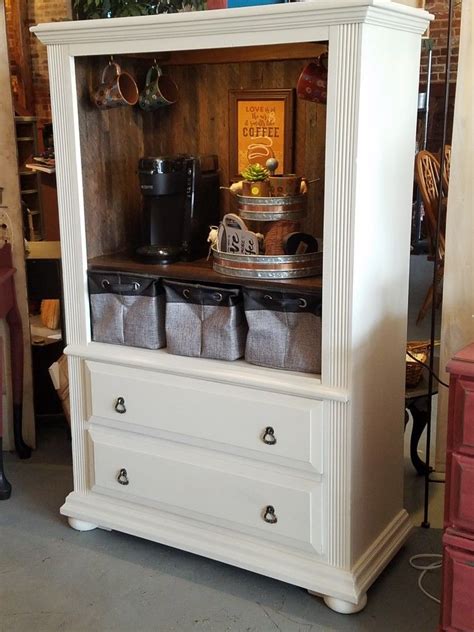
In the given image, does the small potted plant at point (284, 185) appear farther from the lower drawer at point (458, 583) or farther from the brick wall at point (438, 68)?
the brick wall at point (438, 68)

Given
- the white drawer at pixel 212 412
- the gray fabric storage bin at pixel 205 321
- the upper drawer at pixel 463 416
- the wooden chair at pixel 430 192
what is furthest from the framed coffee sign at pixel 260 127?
the wooden chair at pixel 430 192

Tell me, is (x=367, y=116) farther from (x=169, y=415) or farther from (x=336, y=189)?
(x=169, y=415)

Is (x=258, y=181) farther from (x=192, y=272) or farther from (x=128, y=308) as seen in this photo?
(x=128, y=308)

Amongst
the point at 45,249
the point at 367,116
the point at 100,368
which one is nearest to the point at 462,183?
the point at 367,116

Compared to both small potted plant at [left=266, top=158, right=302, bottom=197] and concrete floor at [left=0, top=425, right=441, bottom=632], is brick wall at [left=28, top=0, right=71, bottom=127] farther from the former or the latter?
concrete floor at [left=0, top=425, right=441, bottom=632]

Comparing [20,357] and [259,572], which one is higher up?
[20,357]

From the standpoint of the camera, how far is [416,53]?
2.28m

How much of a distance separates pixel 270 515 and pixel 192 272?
756 millimetres

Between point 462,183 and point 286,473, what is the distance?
1.10 m

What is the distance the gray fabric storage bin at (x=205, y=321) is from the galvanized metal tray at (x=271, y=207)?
0.23 m

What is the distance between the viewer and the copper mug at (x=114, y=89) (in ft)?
8.11

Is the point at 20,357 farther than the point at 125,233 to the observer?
Yes

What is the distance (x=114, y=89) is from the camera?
2463 mm

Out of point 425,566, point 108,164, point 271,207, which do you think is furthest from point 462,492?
point 108,164
